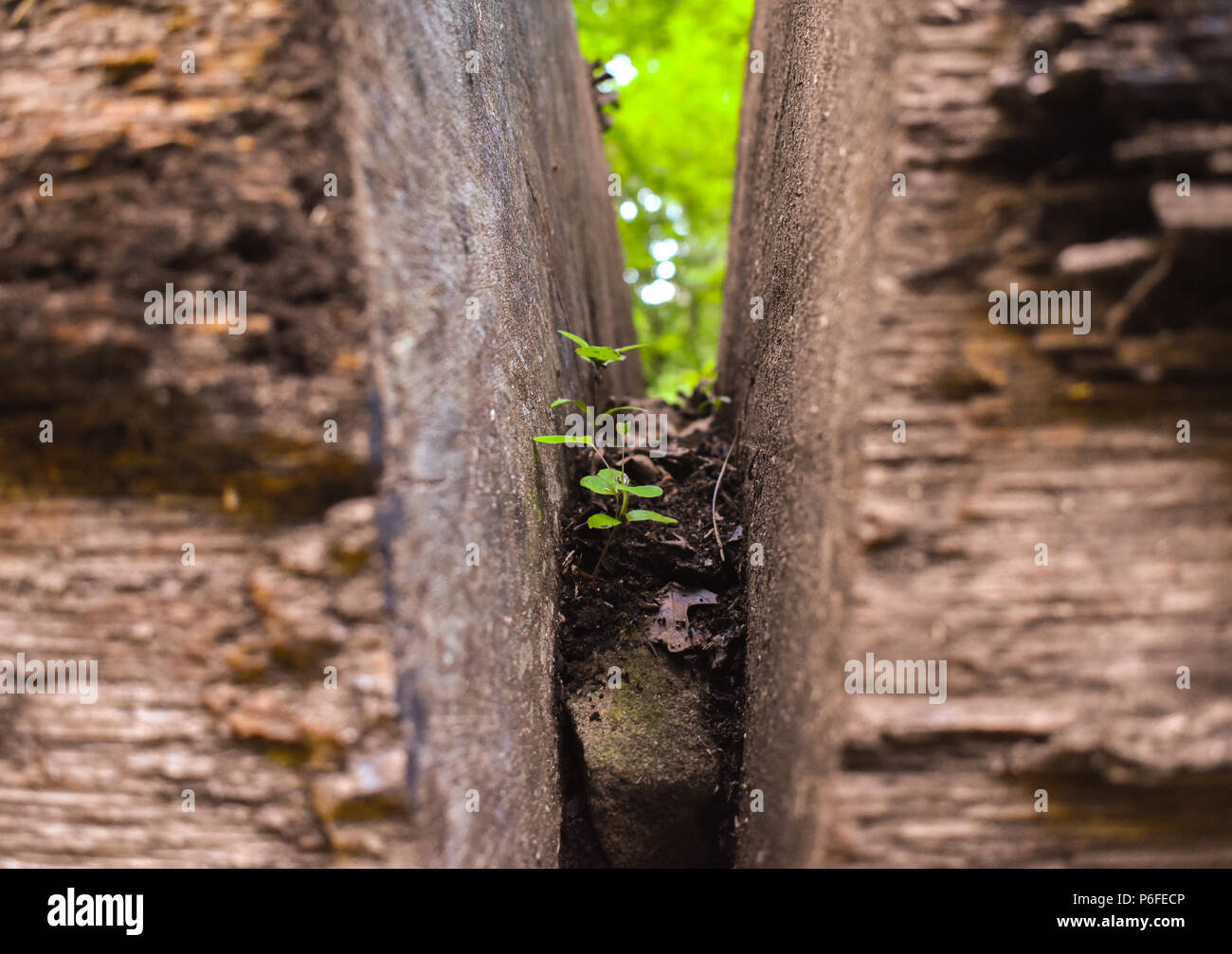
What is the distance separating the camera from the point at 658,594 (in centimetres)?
259

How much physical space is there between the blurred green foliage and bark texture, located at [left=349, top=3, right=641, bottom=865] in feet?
13.1

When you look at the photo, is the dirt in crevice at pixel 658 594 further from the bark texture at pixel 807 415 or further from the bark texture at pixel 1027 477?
the bark texture at pixel 1027 477

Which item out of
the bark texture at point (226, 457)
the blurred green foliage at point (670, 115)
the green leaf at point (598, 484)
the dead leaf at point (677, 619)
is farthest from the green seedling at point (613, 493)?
the blurred green foliage at point (670, 115)

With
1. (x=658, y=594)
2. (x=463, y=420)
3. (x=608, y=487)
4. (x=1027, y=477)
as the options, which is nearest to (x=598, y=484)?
(x=608, y=487)

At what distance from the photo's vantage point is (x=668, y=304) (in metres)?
10.6

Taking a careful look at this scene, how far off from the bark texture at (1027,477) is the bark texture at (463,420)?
87cm

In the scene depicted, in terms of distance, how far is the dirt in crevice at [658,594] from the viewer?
7.22 ft

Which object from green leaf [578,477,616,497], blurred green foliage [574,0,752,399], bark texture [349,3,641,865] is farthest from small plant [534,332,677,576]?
blurred green foliage [574,0,752,399]

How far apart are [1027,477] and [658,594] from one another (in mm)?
1429

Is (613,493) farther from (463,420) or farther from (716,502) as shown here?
(463,420)

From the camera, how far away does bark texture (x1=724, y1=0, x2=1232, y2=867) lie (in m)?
1.43
